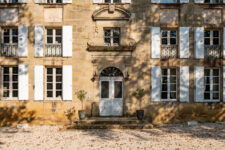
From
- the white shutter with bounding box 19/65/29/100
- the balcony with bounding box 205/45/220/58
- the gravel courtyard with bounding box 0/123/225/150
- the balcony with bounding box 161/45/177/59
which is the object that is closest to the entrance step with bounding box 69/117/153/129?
the gravel courtyard with bounding box 0/123/225/150

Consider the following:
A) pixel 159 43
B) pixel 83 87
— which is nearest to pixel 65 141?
pixel 83 87

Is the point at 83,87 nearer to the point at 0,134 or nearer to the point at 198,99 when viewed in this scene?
the point at 0,134

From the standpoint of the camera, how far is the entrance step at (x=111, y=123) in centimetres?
988

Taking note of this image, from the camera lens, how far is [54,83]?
37.3 ft

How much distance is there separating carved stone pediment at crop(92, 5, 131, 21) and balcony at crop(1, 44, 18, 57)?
4.15 meters

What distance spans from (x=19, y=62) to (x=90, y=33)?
3716 mm

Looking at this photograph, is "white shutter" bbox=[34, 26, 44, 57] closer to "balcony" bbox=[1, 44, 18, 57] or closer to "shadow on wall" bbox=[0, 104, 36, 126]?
"balcony" bbox=[1, 44, 18, 57]

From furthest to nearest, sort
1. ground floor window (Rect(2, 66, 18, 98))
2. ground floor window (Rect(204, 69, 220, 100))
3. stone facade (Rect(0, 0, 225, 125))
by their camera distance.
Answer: ground floor window (Rect(204, 69, 220, 100)) → ground floor window (Rect(2, 66, 18, 98)) → stone facade (Rect(0, 0, 225, 125))

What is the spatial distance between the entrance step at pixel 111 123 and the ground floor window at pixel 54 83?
1.96 m

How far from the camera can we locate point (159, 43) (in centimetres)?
1142

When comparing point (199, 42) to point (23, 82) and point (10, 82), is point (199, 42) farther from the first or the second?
point (10, 82)

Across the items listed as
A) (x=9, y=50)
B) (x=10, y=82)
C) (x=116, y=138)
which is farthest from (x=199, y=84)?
(x=9, y=50)

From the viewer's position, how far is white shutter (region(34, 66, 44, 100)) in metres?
11.2

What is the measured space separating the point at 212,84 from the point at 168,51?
2.75m
